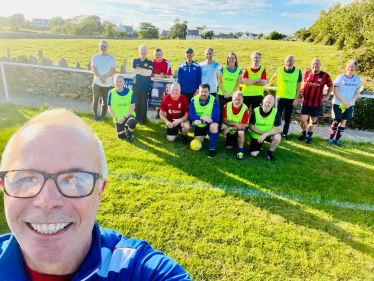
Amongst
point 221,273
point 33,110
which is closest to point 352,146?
point 221,273

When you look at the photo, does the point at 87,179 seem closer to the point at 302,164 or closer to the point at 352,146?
the point at 302,164

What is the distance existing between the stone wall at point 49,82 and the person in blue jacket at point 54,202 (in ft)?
27.9

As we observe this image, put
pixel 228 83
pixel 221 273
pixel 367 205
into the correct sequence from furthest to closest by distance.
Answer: pixel 228 83 → pixel 367 205 → pixel 221 273

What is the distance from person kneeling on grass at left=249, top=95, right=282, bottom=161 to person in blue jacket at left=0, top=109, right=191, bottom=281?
467 centimetres

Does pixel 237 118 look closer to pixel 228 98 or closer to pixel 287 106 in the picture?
pixel 228 98

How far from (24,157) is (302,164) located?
17.8ft

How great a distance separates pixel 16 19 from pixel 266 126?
3223 inches

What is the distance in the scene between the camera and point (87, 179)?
1.26 metres

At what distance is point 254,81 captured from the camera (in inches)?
250

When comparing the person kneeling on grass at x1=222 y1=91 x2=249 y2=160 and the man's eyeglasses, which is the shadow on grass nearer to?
the person kneeling on grass at x1=222 y1=91 x2=249 y2=160

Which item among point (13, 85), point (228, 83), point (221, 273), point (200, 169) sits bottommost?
point (221, 273)

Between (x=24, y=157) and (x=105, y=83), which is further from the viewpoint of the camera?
(x=105, y=83)

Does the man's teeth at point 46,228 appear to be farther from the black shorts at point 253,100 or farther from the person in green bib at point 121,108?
the black shorts at point 253,100

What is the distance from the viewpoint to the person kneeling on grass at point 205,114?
5574 millimetres
